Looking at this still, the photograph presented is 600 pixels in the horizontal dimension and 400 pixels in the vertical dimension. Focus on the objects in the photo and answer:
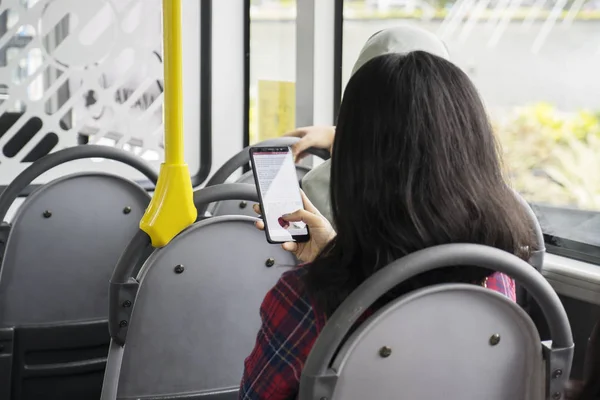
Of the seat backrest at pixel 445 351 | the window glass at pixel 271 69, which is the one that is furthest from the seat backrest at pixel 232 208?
the seat backrest at pixel 445 351

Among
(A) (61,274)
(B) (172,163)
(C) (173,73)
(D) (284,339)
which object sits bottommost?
(A) (61,274)

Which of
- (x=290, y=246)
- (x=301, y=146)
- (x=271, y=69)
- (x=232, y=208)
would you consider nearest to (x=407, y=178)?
(x=290, y=246)

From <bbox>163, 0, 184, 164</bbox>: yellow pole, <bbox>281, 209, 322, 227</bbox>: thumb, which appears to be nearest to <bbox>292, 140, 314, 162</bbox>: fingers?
<bbox>281, 209, 322, 227</bbox>: thumb

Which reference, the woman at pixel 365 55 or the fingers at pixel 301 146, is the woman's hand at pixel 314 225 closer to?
the woman at pixel 365 55

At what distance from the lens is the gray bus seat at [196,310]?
4.98 feet

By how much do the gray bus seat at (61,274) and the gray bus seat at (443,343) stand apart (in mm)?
1251

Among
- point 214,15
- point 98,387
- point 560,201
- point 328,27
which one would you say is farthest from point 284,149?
point 214,15

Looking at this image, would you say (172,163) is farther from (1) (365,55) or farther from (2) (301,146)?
(2) (301,146)

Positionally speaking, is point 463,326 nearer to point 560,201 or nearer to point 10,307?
point 560,201

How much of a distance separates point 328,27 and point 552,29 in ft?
3.11

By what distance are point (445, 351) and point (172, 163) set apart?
0.44 m

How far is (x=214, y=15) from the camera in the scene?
10.2ft

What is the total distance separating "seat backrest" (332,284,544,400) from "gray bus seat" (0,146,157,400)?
4.10 ft

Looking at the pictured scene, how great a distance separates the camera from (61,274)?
6.83 ft
